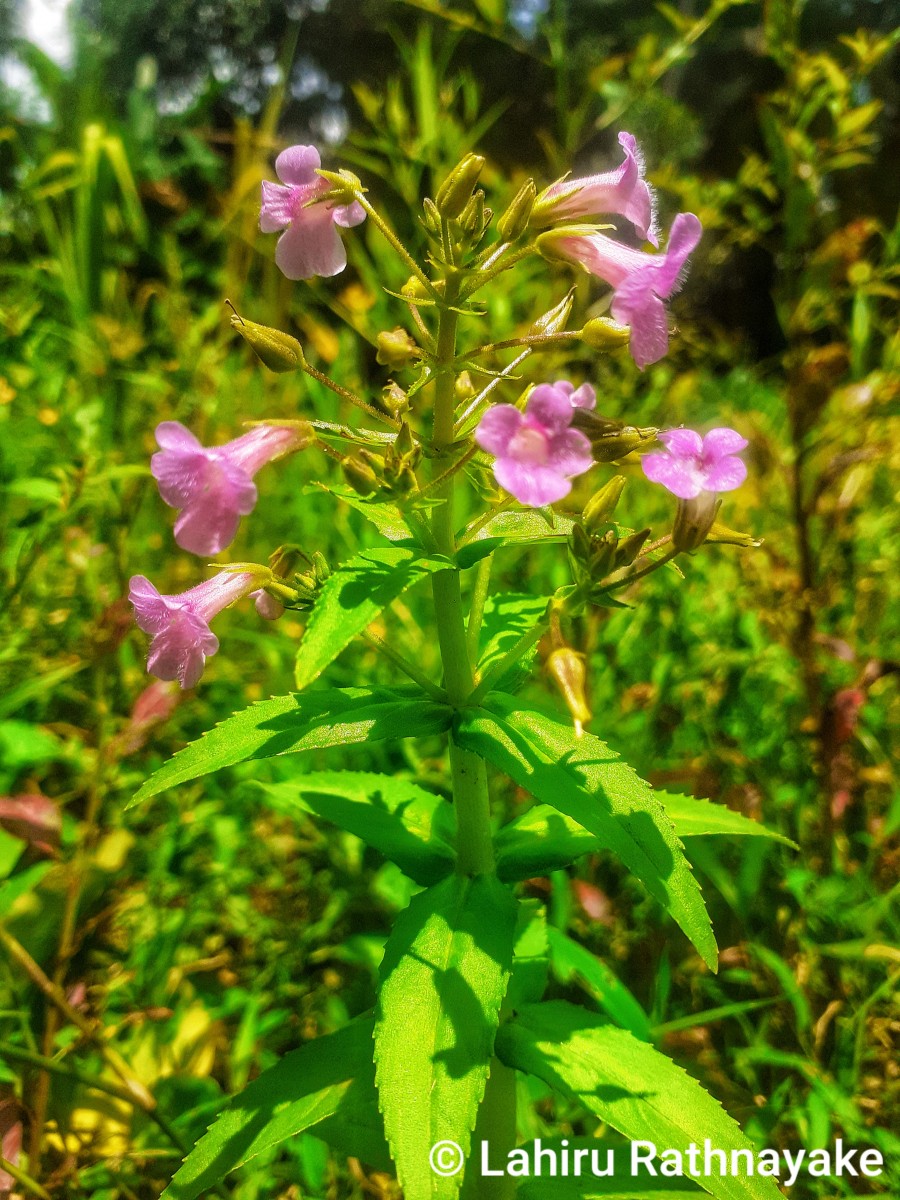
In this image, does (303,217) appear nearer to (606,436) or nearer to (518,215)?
(518,215)

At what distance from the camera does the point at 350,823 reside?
992 millimetres

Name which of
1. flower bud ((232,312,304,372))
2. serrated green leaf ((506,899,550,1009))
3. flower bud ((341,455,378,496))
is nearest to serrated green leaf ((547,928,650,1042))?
serrated green leaf ((506,899,550,1009))

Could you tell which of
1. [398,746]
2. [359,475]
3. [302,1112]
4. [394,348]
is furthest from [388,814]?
[398,746]

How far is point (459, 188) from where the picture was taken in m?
0.76

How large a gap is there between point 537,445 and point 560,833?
1.49 feet

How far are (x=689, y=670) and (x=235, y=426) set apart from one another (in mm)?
1364

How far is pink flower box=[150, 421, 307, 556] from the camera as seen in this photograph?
744 mm

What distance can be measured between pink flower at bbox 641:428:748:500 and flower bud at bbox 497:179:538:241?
0.23 m

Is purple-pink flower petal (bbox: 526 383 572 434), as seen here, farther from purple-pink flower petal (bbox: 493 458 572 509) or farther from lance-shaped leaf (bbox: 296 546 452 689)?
lance-shaped leaf (bbox: 296 546 452 689)

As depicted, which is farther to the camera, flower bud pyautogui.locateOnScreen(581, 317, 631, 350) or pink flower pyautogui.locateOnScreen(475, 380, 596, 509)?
flower bud pyautogui.locateOnScreen(581, 317, 631, 350)

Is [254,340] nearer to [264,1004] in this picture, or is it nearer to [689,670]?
[264,1004]

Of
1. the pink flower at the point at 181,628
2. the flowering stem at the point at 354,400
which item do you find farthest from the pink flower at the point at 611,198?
the pink flower at the point at 181,628

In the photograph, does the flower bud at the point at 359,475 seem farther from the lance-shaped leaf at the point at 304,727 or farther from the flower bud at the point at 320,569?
the lance-shaped leaf at the point at 304,727

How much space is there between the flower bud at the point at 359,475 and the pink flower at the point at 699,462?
0.24 meters
